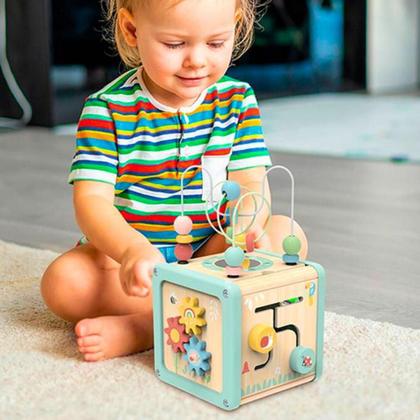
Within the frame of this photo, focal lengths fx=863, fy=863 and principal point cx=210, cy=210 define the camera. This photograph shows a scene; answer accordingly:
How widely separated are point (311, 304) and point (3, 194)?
4.20 ft

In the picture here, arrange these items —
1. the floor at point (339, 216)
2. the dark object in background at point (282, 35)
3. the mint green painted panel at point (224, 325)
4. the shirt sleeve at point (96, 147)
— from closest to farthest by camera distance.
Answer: the mint green painted panel at point (224, 325)
the shirt sleeve at point (96, 147)
the floor at point (339, 216)
the dark object in background at point (282, 35)

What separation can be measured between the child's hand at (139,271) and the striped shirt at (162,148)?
0.49ft

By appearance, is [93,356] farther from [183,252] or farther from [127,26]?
[127,26]

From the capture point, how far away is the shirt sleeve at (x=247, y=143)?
1.08 m

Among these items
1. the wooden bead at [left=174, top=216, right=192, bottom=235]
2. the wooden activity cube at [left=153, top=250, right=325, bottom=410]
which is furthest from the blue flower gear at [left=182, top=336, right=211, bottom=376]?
the wooden bead at [left=174, top=216, right=192, bottom=235]

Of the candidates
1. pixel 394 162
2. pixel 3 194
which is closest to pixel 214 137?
pixel 3 194

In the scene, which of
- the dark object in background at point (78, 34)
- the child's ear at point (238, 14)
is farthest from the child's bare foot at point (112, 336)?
the dark object in background at point (78, 34)

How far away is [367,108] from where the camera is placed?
12.8ft

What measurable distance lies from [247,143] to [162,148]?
0.11m

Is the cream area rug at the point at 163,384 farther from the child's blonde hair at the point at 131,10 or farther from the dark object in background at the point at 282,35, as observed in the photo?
the dark object in background at the point at 282,35

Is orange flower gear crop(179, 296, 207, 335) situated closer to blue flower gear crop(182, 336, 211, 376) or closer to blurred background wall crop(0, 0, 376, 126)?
blue flower gear crop(182, 336, 211, 376)

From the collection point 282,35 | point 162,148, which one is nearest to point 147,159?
point 162,148

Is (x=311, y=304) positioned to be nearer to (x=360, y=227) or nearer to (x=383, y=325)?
(x=383, y=325)

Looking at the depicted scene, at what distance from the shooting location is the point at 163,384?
90 cm
